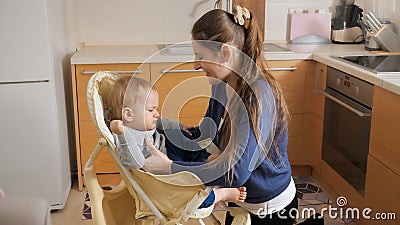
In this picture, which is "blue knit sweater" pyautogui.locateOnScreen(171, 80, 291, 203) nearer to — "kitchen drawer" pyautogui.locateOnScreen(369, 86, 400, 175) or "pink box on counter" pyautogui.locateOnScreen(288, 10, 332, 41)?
"kitchen drawer" pyautogui.locateOnScreen(369, 86, 400, 175)

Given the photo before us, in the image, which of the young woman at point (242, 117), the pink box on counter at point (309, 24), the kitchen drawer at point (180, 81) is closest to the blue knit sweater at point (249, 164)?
the young woman at point (242, 117)

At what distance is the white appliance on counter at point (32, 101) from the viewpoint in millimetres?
2650

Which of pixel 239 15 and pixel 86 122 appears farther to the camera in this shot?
pixel 86 122

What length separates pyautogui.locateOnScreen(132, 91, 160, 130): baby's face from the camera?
1830 mm

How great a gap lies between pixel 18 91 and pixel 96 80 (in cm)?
100

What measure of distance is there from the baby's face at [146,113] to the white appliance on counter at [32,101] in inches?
42.5

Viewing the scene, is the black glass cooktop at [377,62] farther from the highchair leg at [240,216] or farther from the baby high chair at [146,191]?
the baby high chair at [146,191]

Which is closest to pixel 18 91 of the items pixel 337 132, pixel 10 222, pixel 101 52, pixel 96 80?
pixel 101 52

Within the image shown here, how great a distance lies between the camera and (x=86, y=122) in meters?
3.14

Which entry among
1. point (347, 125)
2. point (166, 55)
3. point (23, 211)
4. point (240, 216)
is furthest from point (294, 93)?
point (23, 211)

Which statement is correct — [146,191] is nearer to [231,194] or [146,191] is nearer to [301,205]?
[231,194]

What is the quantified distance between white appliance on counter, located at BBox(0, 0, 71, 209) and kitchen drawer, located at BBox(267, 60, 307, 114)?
1263 millimetres

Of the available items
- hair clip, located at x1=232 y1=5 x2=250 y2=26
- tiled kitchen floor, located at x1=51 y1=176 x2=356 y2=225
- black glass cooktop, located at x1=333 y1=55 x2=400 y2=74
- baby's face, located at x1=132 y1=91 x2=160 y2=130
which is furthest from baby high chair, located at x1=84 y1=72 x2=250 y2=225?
black glass cooktop, located at x1=333 y1=55 x2=400 y2=74

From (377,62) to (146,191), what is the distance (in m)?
1.63
